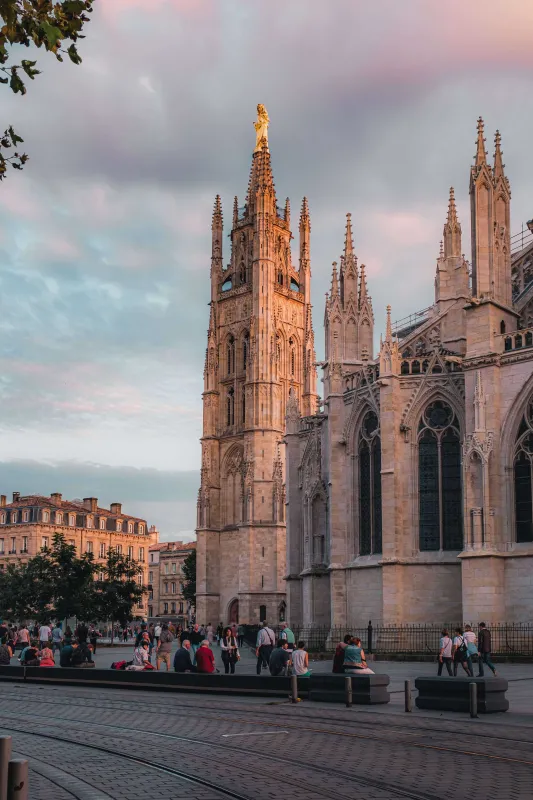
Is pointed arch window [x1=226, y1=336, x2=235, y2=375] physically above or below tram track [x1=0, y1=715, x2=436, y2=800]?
above

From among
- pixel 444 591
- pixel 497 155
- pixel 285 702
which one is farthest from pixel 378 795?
pixel 497 155

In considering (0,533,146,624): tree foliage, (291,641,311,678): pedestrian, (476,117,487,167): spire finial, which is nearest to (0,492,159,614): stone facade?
(0,533,146,624): tree foliage

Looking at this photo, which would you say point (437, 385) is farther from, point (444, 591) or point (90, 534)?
point (90, 534)

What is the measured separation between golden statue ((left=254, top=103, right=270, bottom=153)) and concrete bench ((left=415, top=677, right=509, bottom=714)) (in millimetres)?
69905

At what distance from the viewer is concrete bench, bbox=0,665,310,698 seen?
20.6 metres

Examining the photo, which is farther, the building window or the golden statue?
the golden statue

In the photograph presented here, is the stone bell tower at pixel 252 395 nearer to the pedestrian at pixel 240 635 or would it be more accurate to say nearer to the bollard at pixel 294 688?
the pedestrian at pixel 240 635

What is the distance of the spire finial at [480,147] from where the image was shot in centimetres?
3706

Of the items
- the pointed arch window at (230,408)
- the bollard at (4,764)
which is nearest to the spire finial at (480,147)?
the bollard at (4,764)

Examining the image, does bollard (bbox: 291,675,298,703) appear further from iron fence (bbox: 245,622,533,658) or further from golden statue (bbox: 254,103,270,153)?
golden statue (bbox: 254,103,270,153)

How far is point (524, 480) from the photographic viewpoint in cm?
3381

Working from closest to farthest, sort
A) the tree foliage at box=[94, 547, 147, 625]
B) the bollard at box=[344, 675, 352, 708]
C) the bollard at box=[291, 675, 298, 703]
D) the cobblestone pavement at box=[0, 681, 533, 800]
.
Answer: the cobblestone pavement at box=[0, 681, 533, 800]
the bollard at box=[344, 675, 352, 708]
the bollard at box=[291, 675, 298, 703]
the tree foliage at box=[94, 547, 147, 625]

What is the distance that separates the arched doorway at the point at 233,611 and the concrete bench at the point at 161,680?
4717 centimetres

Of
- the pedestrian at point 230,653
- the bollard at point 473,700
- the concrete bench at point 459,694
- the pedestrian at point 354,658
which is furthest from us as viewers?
the pedestrian at point 230,653
